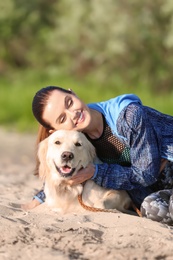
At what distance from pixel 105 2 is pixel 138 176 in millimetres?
11248

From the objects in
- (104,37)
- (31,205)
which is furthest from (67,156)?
(104,37)

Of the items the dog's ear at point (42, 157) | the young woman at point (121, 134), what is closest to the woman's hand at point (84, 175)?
the young woman at point (121, 134)

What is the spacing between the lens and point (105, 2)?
15289 mm

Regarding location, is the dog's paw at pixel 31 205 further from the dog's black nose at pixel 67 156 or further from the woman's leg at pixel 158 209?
the woman's leg at pixel 158 209

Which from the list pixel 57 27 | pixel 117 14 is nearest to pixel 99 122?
pixel 117 14

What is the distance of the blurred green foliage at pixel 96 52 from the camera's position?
13672 millimetres

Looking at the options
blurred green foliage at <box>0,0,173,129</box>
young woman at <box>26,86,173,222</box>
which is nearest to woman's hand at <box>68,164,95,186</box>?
young woman at <box>26,86,173,222</box>

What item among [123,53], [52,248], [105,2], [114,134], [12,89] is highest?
[105,2]

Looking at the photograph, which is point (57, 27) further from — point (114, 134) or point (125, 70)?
point (114, 134)

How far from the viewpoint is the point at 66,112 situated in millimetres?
4496

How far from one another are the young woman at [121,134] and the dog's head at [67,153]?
6 cm

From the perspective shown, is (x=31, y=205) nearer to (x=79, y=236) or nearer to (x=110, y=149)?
(x=110, y=149)

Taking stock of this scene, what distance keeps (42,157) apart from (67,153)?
1.23 feet

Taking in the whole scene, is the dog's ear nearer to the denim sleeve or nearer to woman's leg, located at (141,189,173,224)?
the denim sleeve
